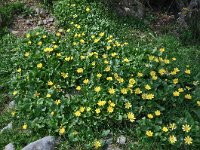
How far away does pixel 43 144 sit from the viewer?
177 inches

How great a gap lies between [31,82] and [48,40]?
1.01 meters

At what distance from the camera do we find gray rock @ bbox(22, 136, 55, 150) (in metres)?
4.48

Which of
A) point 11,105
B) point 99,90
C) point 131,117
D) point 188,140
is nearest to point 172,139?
point 188,140

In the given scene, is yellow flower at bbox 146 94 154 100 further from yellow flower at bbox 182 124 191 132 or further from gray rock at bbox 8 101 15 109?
gray rock at bbox 8 101 15 109

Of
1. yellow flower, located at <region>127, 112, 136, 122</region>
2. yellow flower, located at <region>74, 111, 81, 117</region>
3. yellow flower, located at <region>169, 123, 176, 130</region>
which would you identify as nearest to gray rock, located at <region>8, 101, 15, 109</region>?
yellow flower, located at <region>74, 111, 81, 117</region>

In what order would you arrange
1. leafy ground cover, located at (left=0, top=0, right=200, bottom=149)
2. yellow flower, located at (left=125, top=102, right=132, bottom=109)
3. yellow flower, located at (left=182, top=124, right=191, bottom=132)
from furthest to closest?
1. yellow flower, located at (left=125, top=102, right=132, bottom=109)
2. leafy ground cover, located at (left=0, top=0, right=200, bottom=149)
3. yellow flower, located at (left=182, top=124, right=191, bottom=132)

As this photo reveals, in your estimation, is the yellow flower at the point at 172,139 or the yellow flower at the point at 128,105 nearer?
the yellow flower at the point at 172,139

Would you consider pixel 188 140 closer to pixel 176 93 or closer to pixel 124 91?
pixel 176 93

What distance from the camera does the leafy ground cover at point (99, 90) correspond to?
457 cm

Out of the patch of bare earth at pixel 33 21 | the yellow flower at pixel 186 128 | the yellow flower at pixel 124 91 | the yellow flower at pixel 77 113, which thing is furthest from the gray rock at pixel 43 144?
the patch of bare earth at pixel 33 21

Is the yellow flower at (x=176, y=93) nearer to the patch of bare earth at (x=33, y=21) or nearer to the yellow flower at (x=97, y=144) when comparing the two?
the yellow flower at (x=97, y=144)

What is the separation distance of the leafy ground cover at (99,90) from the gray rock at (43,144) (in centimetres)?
12

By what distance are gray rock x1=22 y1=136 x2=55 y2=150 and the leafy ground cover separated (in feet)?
0.40

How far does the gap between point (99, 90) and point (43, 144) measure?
97cm
